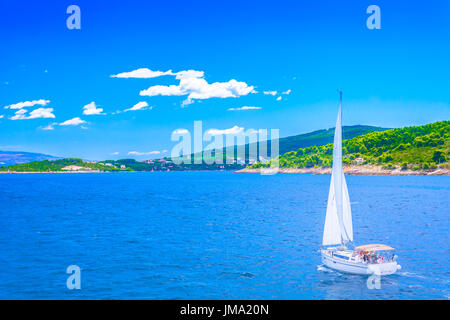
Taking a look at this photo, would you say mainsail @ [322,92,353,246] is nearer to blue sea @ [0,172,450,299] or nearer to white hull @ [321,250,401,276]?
white hull @ [321,250,401,276]

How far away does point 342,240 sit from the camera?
41375mm

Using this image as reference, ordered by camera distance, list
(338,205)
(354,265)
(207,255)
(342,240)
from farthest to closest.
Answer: (207,255)
(342,240)
(338,205)
(354,265)

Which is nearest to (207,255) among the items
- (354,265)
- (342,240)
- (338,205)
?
(342,240)

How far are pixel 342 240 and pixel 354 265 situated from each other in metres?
4.16

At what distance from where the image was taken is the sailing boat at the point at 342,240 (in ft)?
122

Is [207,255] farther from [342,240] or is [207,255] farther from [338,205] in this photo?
[338,205]

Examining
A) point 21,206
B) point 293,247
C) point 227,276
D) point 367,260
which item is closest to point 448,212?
point 293,247

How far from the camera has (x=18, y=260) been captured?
4606 centimetres

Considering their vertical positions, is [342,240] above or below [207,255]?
above

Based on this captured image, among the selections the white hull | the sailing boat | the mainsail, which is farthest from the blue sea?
the mainsail

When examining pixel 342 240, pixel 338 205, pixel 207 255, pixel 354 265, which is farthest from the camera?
pixel 207 255

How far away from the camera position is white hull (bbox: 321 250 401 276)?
36.8 meters

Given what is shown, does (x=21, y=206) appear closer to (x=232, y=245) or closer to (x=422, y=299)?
(x=232, y=245)

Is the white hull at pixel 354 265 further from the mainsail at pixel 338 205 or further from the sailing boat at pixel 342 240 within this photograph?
the mainsail at pixel 338 205
